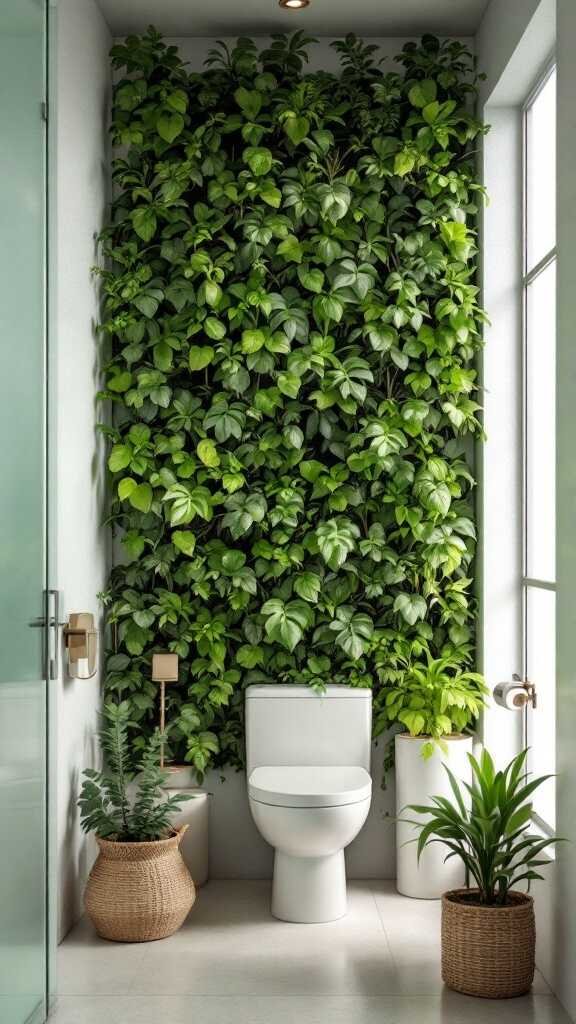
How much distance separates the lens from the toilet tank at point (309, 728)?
3682mm

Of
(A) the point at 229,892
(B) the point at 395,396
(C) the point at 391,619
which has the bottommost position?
(A) the point at 229,892

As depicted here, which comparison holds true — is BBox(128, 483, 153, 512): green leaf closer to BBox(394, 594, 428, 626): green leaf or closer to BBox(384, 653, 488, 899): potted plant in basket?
BBox(394, 594, 428, 626): green leaf

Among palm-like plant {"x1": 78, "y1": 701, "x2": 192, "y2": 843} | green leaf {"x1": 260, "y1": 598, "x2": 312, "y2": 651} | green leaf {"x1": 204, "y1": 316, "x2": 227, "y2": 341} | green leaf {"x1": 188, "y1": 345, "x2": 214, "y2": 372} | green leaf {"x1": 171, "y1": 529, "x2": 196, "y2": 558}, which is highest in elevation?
green leaf {"x1": 204, "y1": 316, "x2": 227, "y2": 341}

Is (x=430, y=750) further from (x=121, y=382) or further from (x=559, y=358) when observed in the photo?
(x=121, y=382)

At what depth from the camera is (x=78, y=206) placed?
3387 mm

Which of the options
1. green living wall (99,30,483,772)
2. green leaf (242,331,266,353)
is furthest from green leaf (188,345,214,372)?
green leaf (242,331,266,353)

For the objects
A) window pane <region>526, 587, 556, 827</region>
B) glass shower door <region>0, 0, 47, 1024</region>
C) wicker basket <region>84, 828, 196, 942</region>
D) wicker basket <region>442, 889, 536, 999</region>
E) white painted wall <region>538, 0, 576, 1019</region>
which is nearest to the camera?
glass shower door <region>0, 0, 47, 1024</region>

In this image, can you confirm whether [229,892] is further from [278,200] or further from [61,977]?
[278,200]

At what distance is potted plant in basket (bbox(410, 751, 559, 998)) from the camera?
275cm

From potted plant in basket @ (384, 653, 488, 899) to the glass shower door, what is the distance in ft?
4.52

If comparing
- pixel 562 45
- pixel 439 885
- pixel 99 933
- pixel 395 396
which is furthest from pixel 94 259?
pixel 439 885

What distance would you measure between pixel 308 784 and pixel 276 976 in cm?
58

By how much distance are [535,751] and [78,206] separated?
7.29 feet

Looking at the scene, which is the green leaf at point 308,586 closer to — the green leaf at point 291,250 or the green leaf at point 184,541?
the green leaf at point 184,541
